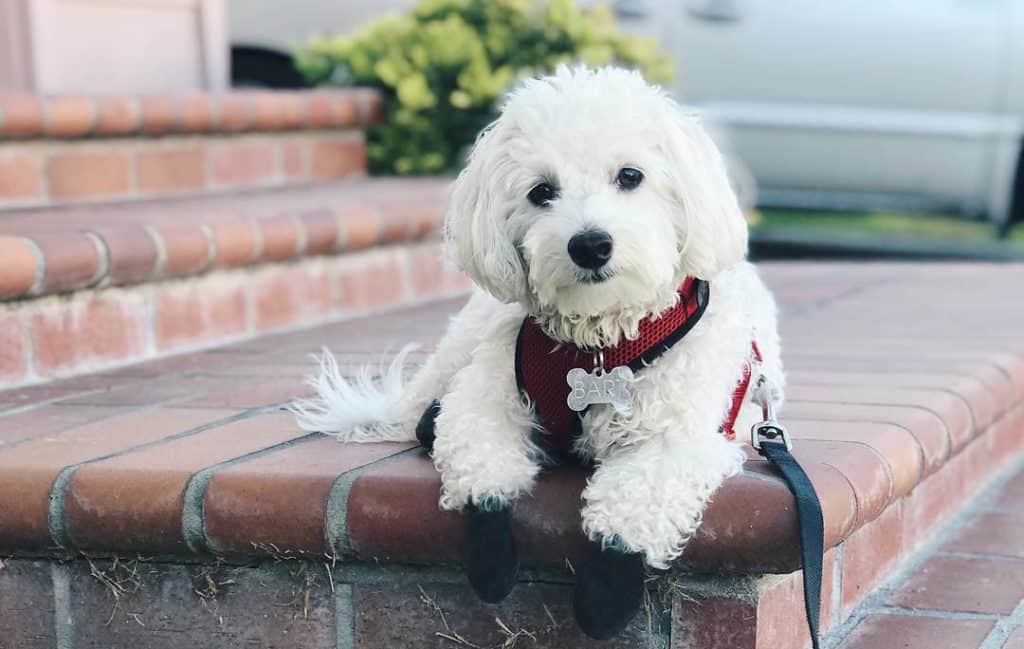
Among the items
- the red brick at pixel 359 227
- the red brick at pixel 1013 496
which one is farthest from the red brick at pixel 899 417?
the red brick at pixel 359 227

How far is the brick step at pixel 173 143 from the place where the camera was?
3838mm

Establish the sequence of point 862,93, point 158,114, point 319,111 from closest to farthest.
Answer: point 158,114 → point 319,111 → point 862,93

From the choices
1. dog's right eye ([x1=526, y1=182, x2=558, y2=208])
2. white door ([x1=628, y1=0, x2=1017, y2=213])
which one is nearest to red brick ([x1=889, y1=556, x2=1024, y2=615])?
dog's right eye ([x1=526, y1=182, x2=558, y2=208])

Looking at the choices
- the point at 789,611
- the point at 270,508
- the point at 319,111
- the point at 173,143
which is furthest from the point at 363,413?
the point at 319,111

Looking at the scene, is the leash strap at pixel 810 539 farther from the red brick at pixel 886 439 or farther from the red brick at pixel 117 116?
the red brick at pixel 117 116

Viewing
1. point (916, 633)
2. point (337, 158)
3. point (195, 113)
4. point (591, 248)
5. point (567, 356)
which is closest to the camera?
point (591, 248)

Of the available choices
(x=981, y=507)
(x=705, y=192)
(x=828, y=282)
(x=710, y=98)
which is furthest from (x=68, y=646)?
(x=710, y=98)

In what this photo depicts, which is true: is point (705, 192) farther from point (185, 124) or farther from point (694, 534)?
point (185, 124)

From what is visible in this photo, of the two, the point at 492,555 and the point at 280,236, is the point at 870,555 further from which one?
the point at 280,236

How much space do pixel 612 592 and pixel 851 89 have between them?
549 cm

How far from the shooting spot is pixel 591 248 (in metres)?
1.98

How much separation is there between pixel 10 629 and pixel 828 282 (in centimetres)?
331

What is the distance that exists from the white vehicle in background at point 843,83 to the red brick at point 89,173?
8.89 feet

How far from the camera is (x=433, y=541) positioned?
85.0 inches
